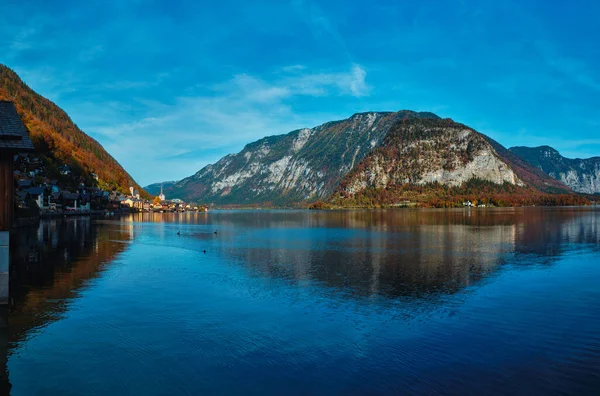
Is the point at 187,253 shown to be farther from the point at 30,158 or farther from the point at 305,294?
the point at 30,158

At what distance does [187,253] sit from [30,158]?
374 feet

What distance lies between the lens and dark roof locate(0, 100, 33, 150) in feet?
61.9

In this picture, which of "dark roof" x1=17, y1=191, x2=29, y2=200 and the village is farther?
the village

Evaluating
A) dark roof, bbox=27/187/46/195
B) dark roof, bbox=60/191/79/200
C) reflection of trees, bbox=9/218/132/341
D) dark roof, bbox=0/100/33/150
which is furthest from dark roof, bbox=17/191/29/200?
dark roof, bbox=0/100/33/150

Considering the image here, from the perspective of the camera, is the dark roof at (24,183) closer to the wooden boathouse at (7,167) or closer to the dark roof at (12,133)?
the dark roof at (12,133)

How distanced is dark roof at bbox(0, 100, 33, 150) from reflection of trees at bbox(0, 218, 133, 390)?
25.7 feet

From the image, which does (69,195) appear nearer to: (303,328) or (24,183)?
(24,183)

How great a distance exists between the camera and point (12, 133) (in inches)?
761

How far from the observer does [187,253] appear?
4938 cm

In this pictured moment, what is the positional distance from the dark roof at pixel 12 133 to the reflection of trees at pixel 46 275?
7837 millimetres

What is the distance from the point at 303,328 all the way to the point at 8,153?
15658mm

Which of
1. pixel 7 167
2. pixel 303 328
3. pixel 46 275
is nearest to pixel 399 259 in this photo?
pixel 303 328

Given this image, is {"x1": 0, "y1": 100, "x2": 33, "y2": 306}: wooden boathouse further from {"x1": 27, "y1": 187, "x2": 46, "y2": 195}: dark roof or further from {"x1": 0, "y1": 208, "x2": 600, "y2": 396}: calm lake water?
{"x1": 27, "y1": 187, "x2": 46, "y2": 195}: dark roof

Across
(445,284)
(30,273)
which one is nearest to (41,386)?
(30,273)
